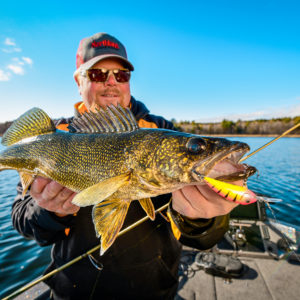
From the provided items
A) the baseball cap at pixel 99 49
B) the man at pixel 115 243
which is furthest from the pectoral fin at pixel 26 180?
the baseball cap at pixel 99 49

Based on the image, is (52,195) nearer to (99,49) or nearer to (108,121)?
(108,121)

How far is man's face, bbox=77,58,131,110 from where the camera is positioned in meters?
3.31

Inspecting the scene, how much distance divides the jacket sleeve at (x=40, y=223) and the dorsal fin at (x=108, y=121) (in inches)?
40.4

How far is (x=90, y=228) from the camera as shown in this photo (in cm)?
249

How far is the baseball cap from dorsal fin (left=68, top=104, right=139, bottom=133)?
5.62 feet

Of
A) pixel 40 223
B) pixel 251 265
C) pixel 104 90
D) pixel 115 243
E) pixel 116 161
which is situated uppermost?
pixel 104 90

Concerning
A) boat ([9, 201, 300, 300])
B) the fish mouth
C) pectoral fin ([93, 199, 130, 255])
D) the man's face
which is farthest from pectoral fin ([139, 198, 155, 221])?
boat ([9, 201, 300, 300])

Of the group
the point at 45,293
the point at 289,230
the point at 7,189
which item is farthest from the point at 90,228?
the point at 7,189

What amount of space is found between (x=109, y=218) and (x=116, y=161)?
1.66 ft

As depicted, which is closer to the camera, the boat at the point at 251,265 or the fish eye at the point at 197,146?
the fish eye at the point at 197,146

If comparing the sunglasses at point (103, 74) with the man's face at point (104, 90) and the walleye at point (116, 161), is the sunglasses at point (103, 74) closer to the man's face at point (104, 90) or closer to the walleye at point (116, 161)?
the man's face at point (104, 90)

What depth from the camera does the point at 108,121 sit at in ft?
6.39

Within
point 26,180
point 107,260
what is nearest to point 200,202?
point 107,260

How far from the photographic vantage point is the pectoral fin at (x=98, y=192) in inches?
58.4
